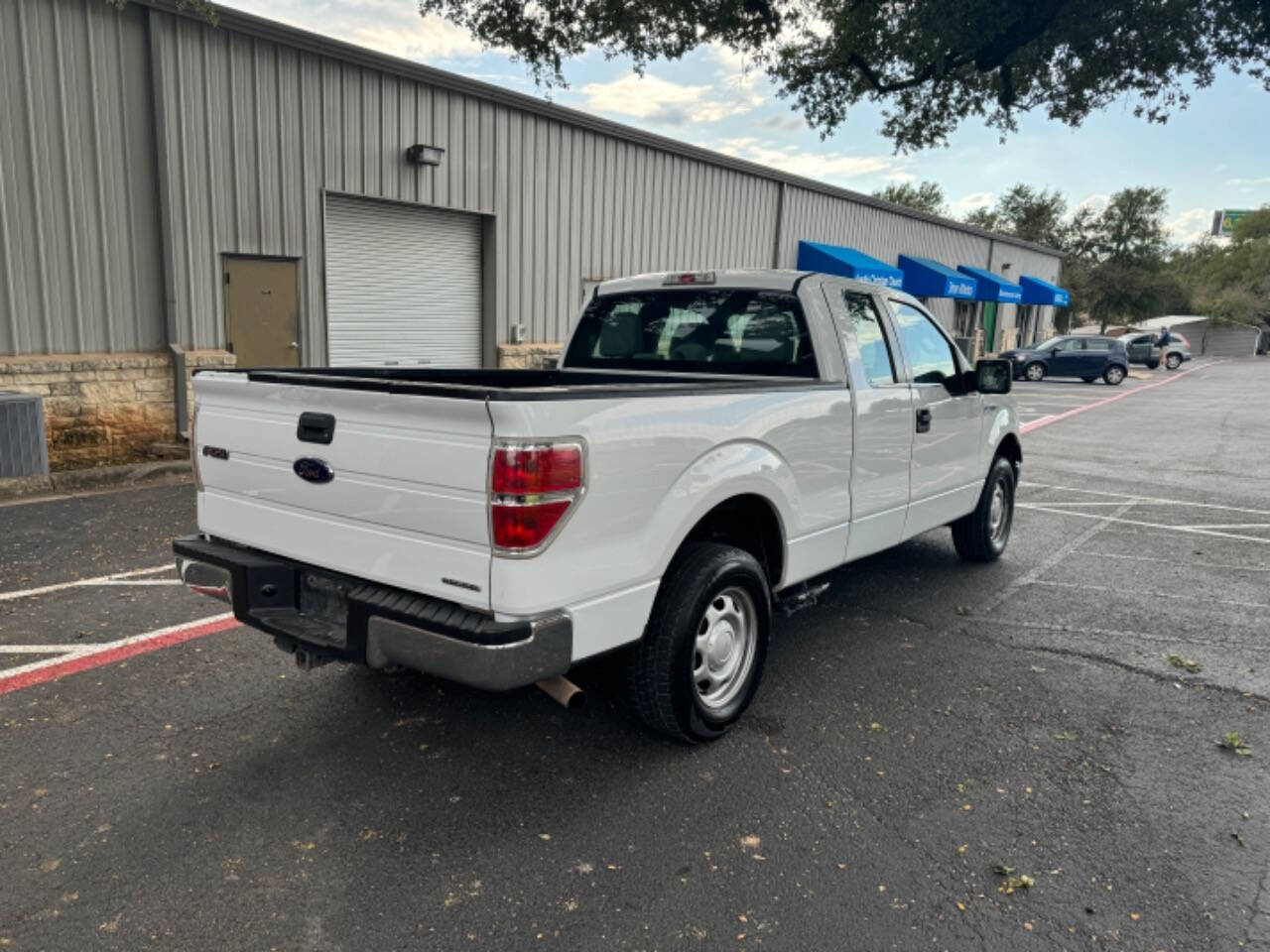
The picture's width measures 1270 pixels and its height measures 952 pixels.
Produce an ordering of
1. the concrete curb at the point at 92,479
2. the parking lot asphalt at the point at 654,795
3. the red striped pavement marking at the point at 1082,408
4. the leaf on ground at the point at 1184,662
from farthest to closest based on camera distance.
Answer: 1. the red striped pavement marking at the point at 1082,408
2. the concrete curb at the point at 92,479
3. the leaf on ground at the point at 1184,662
4. the parking lot asphalt at the point at 654,795

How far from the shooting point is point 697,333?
4.64 meters

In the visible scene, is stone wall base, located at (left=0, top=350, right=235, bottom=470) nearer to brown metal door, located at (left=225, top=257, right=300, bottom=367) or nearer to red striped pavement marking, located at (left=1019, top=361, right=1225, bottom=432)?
brown metal door, located at (left=225, top=257, right=300, bottom=367)

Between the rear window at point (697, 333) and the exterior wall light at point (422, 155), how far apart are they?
751 cm

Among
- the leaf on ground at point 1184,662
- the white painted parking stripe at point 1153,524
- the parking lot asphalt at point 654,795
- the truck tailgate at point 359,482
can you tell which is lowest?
the parking lot asphalt at point 654,795

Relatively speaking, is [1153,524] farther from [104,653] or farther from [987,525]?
[104,653]

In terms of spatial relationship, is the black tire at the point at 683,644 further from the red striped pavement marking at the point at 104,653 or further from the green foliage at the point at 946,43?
the green foliage at the point at 946,43

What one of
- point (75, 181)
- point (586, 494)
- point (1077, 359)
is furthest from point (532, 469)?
point (1077, 359)

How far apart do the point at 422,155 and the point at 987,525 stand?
29.0ft

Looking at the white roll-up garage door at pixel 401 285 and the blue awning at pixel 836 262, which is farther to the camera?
the blue awning at pixel 836 262

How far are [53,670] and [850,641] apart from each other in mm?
Result: 4067

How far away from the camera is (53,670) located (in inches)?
159

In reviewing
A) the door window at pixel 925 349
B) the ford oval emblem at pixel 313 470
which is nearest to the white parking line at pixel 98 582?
the ford oval emblem at pixel 313 470

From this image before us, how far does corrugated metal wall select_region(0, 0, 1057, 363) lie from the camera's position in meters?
8.38

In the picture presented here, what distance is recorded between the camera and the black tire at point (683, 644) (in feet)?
10.6
